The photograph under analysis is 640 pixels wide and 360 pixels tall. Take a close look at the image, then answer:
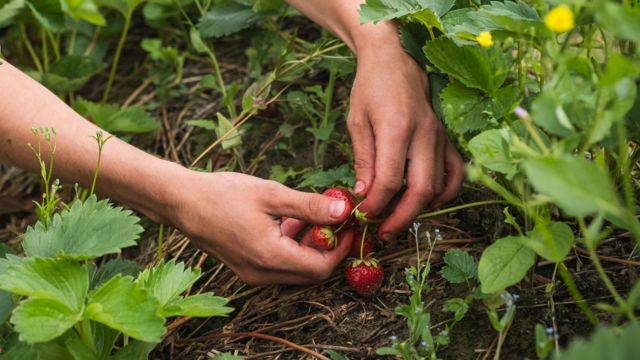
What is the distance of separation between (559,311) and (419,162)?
0.41m

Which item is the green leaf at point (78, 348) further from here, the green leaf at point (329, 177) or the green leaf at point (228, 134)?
the green leaf at point (228, 134)

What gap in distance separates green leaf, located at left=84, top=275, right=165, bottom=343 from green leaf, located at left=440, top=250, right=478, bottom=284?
1.84ft

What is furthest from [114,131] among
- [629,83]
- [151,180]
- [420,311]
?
[629,83]

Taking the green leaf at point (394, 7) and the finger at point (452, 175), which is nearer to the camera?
the green leaf at point (394, 7)

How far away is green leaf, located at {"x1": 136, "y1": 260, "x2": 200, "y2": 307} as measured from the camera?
1452mm

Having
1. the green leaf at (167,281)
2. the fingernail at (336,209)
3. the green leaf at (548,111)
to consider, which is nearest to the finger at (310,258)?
the fingernail at (336,209)

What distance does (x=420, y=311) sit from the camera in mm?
1389

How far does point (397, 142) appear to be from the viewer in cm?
165

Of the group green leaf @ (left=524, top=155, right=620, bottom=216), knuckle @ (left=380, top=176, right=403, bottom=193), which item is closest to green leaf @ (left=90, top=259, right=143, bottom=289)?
knuckle @ (left=380, top=176, right=403, bottom=193)

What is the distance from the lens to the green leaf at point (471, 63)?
4.70 ft

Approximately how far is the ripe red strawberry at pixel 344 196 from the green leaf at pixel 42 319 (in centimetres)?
55

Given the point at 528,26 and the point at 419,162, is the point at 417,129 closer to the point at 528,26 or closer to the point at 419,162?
the point at 419,162

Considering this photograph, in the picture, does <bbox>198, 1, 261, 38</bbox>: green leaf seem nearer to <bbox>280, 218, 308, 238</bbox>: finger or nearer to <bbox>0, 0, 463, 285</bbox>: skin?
<bbox>0, 0, 463, 285</bbox>: skin

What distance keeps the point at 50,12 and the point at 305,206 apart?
45.4 inches
